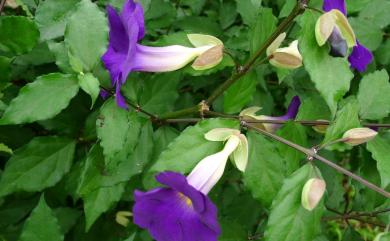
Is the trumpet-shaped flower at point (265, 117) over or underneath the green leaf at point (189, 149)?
underneath

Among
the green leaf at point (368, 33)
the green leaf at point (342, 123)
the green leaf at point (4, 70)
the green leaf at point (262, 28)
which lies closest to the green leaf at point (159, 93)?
the green leaf at point (262, 28)

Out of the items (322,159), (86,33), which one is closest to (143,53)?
(86,33)

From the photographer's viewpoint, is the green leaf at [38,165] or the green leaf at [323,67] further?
the green leaf at [38,165]

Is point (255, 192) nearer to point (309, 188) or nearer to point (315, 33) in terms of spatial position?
point (309, 188)

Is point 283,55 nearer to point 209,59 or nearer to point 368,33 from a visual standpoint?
point 209,59

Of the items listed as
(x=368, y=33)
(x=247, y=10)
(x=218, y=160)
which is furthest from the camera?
(x=368, y=33)

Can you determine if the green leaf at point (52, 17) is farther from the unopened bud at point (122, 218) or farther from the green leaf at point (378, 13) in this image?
the green leaf at point (378, 13)

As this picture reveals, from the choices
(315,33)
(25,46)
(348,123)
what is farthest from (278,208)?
(25,46)
